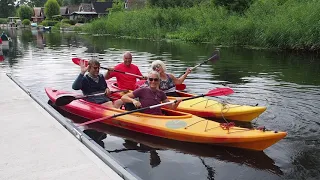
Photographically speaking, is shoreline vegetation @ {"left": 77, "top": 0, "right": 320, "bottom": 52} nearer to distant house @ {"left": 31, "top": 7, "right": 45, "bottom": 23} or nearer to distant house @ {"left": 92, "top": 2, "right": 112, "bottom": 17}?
distant house @ {"left": 92, "top": 2, "right": 112, "bottom": 17}

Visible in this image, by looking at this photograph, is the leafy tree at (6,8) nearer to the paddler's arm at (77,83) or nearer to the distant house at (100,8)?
the distant house at (100,8)

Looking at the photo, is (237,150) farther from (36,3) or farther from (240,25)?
(36,3)

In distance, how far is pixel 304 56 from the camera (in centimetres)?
1627

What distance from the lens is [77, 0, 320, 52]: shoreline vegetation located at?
667 inches

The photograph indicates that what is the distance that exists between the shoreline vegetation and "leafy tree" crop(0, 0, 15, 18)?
214 feet

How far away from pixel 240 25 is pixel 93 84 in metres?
16.0

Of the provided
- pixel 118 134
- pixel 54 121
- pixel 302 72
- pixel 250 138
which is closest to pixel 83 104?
pixel 118 134

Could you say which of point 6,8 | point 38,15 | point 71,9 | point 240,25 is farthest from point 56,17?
point 240,25

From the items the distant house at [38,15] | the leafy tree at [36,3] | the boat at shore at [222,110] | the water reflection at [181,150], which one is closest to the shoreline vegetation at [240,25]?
the boat at shore at [222,110]

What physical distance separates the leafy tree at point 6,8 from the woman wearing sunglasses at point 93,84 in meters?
93.3

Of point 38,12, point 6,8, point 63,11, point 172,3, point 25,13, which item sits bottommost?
point 25,13

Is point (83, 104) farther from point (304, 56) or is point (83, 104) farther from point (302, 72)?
point (304, 56)

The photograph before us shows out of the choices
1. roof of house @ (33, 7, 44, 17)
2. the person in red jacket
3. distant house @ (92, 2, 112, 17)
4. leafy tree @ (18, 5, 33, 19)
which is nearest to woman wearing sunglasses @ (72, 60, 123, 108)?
the person in red jacket

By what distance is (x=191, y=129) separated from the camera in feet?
17.7
